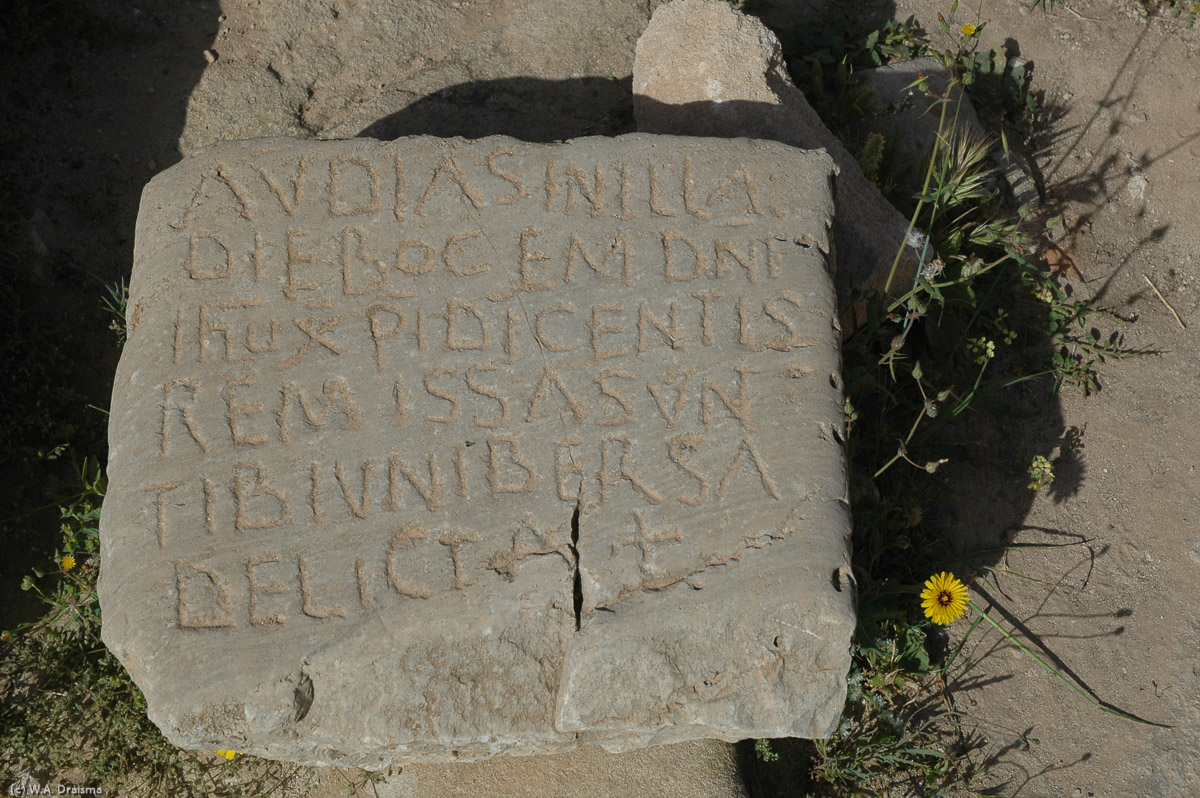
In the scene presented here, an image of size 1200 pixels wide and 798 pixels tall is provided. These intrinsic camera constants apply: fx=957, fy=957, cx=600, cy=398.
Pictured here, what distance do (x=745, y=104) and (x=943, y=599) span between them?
6.27 feet

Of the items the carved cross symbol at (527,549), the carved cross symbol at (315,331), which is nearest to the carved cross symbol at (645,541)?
the carved cross symbol at (527,549)

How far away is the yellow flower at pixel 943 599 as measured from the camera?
3252 mm

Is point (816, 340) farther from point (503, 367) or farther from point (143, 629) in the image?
point (143, 629)

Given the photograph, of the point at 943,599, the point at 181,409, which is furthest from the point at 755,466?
the point at 181,409

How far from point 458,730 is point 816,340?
1523 millimetres

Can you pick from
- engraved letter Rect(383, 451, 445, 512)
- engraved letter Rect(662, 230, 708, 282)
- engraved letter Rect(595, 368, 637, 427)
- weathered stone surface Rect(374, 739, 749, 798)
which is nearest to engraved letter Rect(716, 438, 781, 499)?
engraved letter Rect(595, 368, 637, 427)

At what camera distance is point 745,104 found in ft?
11.7

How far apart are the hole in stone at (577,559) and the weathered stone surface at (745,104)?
137cm

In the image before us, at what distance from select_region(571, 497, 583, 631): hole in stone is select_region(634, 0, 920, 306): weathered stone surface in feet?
4.48

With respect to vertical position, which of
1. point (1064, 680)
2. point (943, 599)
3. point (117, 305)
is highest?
point (943, 599)

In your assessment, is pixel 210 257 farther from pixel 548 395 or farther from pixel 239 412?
pixel 548 395

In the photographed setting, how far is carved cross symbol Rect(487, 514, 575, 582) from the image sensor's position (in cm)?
267

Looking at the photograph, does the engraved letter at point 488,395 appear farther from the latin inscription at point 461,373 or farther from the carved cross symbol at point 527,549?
the carved cross symbol at point 527,549

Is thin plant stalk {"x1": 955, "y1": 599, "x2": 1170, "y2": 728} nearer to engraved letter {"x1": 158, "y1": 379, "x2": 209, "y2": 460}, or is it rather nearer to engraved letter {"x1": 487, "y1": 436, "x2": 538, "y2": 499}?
engraved letter {"x1": 487, "y1": 436, "x2": 538, "y2": 499}
